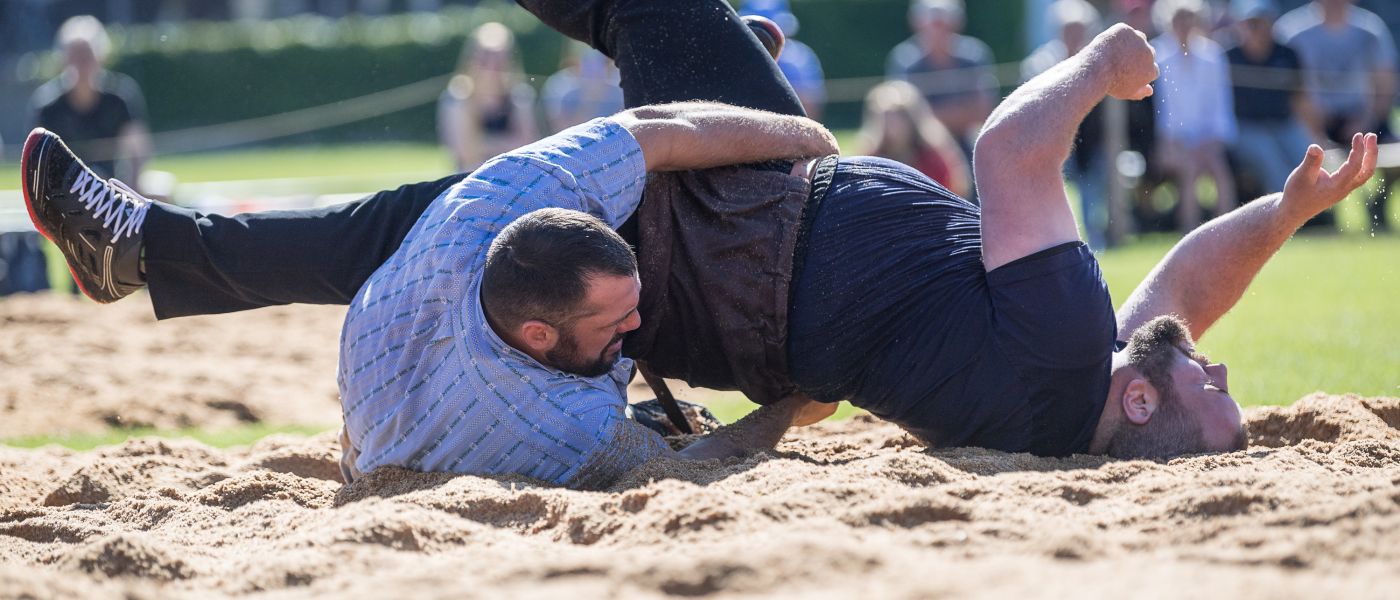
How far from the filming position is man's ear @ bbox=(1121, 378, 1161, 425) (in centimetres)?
368

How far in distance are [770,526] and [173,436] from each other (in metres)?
3.43

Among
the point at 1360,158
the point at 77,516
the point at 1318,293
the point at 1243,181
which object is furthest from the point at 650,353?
the point at 1243,181

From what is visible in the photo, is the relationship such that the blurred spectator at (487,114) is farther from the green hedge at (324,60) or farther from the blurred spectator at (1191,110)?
the green hedge at (324,60)

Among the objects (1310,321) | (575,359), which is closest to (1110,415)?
(575,359)

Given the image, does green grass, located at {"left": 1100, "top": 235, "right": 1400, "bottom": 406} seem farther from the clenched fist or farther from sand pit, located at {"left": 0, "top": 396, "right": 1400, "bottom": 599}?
the clenched fist

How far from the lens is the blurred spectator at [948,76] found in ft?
37.2

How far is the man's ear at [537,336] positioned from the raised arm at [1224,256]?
1.71m

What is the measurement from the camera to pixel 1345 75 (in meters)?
11.1

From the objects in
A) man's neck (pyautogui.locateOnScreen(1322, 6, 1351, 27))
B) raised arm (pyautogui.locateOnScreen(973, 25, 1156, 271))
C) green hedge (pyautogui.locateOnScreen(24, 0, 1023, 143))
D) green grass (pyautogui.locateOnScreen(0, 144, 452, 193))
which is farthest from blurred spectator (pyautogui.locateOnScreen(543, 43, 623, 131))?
green hedge (pyautogui.locateOnScreen(24, 0, 1023, 143))

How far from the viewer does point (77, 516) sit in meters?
3.63

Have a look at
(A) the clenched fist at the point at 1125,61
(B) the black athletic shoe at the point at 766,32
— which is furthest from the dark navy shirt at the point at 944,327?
(B) the black athletic shoe at the point at 766,32

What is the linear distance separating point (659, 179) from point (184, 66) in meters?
26.0

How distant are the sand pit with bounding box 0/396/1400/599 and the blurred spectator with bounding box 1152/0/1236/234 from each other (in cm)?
660

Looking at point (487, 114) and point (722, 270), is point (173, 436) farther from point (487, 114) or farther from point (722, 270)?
point (487, 114)
